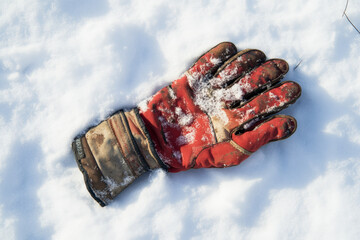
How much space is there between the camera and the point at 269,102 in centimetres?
192

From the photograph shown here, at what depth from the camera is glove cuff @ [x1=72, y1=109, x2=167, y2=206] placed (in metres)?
2.00

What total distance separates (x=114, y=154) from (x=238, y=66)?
1.15m

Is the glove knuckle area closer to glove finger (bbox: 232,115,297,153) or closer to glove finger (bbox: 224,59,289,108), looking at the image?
glove finger (bbox: 232,115,297,153)

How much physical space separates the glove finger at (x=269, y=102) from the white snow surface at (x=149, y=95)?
261mm

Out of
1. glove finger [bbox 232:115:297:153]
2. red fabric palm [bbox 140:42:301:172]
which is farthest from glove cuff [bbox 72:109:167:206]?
glove finger [bbox 232:115:297:153]

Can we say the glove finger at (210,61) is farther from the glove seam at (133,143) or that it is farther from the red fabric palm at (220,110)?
the glove seam at (133,143)

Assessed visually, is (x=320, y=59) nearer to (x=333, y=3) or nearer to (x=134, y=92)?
(x=333, y=3)

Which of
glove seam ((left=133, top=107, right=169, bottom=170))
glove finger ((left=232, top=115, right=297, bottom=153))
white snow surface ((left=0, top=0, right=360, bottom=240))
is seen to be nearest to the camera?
glove finger ((left=232, top=115, right=297, bottom=153))

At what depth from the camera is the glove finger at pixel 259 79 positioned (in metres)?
1.95

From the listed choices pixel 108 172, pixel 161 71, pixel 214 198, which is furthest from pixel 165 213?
pixel 161 71

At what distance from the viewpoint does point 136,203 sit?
2.11m

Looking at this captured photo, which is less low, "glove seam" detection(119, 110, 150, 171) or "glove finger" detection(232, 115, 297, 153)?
"glove seam" detection(119, 110, 150, 171)

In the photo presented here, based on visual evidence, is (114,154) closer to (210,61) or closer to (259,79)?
(210,61)

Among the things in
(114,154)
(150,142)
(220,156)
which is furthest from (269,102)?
(114,154)
